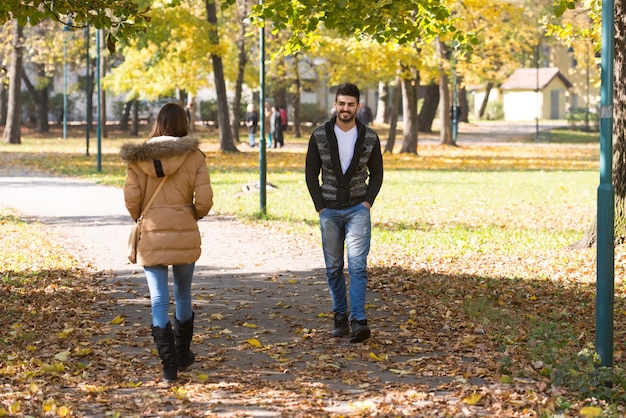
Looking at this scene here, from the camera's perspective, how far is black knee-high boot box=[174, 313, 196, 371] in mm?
7332

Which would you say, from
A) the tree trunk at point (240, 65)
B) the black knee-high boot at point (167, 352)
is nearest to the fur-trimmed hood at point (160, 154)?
the black knee-high boot at point (167, 352)

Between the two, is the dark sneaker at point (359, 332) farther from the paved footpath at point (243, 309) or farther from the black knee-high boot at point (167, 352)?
the black knee-high boot at point (167, 352)

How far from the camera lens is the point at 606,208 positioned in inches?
261

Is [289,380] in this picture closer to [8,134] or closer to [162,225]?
[162,225]

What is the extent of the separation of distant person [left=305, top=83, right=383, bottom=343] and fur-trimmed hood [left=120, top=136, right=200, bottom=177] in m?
1.42

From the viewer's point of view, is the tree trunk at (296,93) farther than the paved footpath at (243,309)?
Yes

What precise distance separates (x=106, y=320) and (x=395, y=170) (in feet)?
72.8

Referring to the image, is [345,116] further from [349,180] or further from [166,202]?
[166,202]

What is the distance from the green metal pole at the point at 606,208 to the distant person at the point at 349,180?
6.65 ft

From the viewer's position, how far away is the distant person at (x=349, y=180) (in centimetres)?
820

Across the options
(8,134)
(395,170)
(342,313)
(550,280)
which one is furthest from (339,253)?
(8,134)

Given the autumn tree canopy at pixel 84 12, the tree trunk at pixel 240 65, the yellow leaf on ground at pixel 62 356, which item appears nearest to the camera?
the yellow leaf on ground at pixel 62 356

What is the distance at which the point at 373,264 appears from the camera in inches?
492

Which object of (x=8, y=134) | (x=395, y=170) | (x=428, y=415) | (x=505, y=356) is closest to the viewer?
(x=428, y=415)
